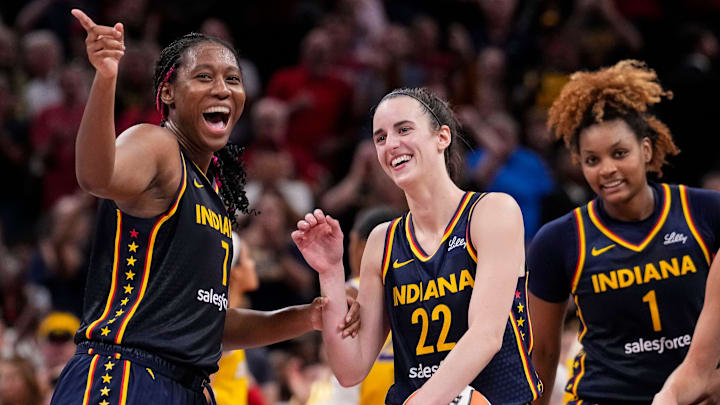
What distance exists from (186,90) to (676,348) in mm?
2555

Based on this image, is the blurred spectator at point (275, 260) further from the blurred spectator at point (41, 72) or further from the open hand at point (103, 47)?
the open hand at point (103, 47)

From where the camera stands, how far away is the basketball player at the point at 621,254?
15.5 ft

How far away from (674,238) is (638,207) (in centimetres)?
24

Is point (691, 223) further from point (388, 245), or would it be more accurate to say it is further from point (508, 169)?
point (508, 169)

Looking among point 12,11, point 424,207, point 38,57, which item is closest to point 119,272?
point 424,207

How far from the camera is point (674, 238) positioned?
4816 mm

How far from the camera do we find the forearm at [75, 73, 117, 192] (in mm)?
3459

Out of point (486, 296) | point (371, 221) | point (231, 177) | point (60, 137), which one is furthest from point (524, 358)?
point (60, 137)

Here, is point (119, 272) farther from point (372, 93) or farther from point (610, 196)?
point (372, 93)

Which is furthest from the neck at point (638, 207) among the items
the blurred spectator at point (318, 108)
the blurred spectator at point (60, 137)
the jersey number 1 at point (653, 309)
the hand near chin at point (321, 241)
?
the blurred spectator at point (60, 137)

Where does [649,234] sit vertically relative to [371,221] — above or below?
below

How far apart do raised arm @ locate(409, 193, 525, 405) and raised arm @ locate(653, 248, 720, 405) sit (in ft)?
2.61

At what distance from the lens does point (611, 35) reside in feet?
35.1

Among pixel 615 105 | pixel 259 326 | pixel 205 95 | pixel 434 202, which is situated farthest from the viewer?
pixel 615 105
